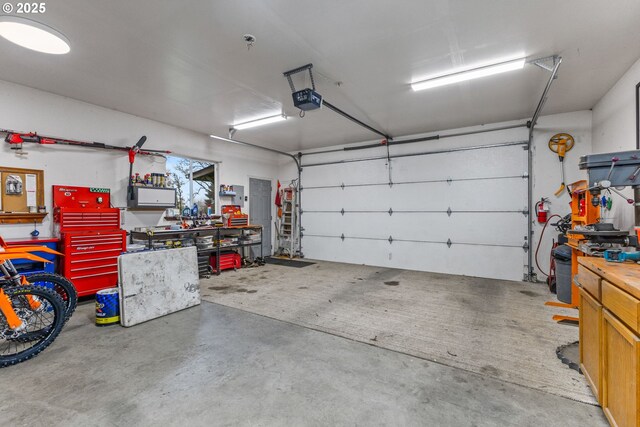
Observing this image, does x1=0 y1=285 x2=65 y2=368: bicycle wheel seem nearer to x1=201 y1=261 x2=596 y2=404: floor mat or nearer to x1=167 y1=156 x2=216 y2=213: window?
x1=201 y1=261 x2=596 y2=404: floor mat

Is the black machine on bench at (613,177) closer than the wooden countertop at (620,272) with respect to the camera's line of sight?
No

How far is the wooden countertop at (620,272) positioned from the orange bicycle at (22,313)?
410 cm

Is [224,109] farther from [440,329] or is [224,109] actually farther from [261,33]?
[440,329]

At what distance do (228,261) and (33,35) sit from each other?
14.3 feet

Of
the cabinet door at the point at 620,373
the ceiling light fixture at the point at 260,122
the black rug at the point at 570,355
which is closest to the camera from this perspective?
the cabinet door at the point at 620,373

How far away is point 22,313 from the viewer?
2535mm

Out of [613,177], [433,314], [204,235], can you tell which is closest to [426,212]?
[433,314]

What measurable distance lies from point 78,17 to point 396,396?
3.95 metres

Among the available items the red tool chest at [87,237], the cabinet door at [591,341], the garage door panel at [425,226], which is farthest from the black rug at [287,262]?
the cabinet door at [591,341]

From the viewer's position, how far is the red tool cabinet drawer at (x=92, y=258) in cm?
364

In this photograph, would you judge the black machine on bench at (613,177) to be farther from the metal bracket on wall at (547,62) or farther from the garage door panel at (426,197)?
the garage door panel at (426,197)

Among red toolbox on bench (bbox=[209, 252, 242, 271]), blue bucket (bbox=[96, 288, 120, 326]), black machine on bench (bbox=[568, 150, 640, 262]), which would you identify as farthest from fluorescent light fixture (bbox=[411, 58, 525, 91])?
red toolbox on bench (bbox=[209, 252, 242, 271])

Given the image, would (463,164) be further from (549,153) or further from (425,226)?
(425,226)

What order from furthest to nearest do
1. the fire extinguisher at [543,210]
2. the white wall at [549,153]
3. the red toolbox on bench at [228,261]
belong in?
1. the red toolbox on bench at [228,261]
2. the fire extinguisher at [543,210]
3. the white wall at [549,153]
